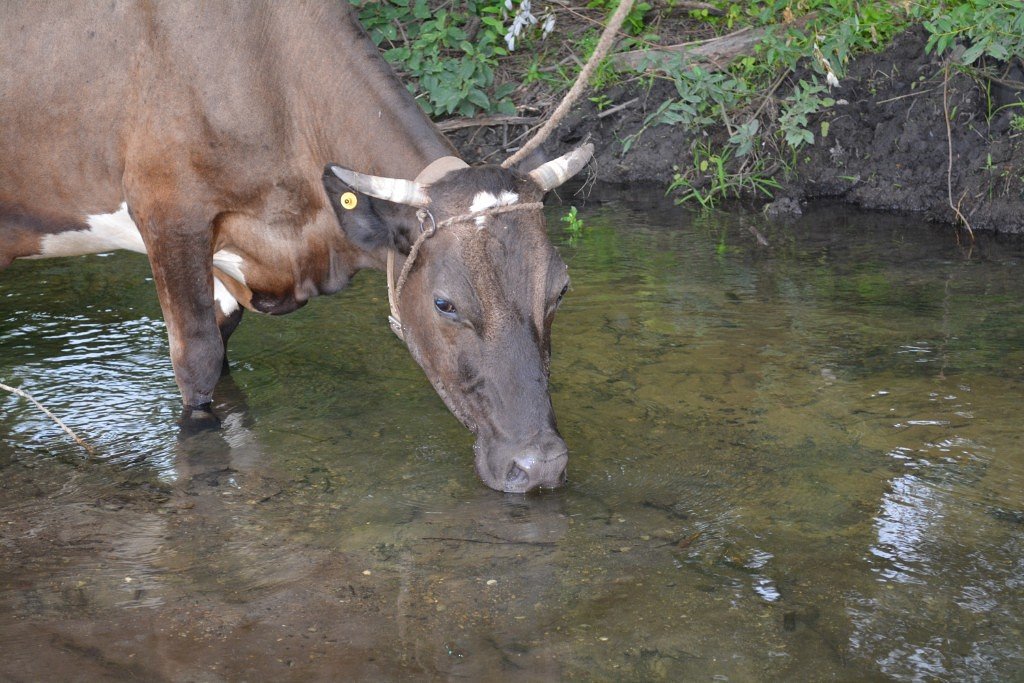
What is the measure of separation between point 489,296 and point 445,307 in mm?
202

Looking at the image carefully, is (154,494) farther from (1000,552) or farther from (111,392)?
(1000,552)

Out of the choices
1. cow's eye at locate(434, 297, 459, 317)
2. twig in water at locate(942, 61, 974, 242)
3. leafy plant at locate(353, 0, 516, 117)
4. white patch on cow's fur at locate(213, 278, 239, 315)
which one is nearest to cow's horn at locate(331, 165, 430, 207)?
cow's eye at locate(434, 297, 459, 317)

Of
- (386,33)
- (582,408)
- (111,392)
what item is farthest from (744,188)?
(111,392)

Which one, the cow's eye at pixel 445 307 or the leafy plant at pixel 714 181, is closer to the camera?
the cow's eye at pixel 445 307

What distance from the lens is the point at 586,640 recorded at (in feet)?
10.3

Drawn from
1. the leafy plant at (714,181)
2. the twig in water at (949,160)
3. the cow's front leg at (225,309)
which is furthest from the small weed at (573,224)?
the cow's front leg at (225,309)

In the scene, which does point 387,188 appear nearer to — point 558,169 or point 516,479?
point 558,169

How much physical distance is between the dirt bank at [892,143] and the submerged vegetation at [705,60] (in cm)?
6

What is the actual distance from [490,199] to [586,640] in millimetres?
1540

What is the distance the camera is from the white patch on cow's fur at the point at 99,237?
4746mm

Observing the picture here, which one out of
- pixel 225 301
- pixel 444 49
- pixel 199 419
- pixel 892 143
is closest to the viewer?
pixel 199 419

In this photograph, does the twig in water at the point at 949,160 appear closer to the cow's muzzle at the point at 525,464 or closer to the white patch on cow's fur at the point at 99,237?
the cow's muzzle at the point at 525,464

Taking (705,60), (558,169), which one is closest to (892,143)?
(705,60)

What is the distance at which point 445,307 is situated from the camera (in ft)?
13.0
